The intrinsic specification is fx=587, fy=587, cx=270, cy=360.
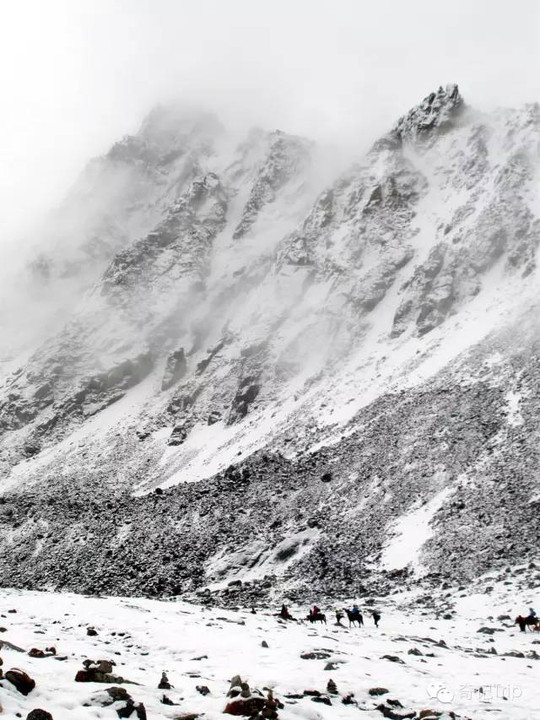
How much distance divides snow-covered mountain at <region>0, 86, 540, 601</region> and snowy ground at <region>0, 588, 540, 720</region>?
10948 millimetres

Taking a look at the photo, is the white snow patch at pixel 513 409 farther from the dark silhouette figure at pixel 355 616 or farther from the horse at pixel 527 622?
the dark silhouette figure at pixel 355 616

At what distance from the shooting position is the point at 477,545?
33.1 metres

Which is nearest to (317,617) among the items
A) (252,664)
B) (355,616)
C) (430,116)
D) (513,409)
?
(355,616)

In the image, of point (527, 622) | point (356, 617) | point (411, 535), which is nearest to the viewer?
point (527, 622)

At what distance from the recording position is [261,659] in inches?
628

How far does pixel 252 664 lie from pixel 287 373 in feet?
216

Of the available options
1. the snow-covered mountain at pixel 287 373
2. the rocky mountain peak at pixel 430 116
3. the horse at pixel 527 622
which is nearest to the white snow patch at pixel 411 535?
the snow-covered mountain at pixel 287 373

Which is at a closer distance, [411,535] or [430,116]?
[411,535]

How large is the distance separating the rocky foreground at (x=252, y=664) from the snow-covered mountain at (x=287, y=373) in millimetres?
10563

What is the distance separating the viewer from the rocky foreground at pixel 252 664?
35.6ft

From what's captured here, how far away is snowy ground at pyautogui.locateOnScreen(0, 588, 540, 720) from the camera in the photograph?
1140cm

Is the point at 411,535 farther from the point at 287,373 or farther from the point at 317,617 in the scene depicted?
the point at 287,373

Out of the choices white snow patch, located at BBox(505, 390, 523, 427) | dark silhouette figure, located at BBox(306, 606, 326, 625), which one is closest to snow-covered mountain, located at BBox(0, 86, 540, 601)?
white snow patch, located at BBox(505, 390, 523, 427)

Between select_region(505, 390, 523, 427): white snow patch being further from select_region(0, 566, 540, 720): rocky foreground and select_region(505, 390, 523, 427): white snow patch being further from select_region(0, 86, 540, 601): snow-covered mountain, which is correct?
select_region(0, 566, 540, 720): rocky foreground
